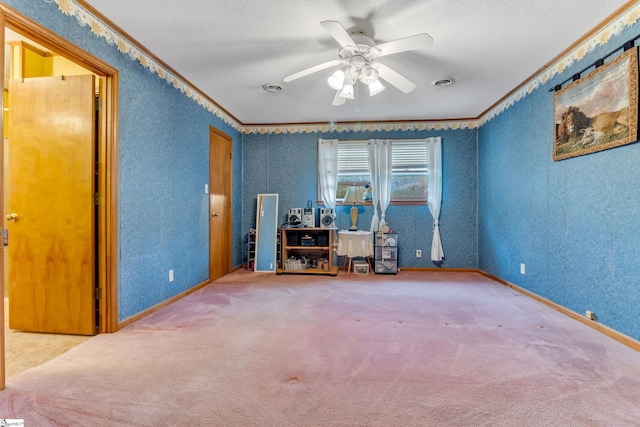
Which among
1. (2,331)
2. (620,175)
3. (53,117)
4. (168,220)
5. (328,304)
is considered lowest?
(328,304)

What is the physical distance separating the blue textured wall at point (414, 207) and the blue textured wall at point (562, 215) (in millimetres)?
387

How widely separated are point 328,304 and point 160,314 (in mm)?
1575

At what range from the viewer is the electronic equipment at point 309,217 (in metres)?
4.81

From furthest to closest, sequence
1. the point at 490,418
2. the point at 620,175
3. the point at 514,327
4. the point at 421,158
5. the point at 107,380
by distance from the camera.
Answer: the point at 421,158
the point at 514,327
the point at 620,175
the point at 107,380
the point at 490,418

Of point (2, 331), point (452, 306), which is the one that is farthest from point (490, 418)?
point (2, 331)

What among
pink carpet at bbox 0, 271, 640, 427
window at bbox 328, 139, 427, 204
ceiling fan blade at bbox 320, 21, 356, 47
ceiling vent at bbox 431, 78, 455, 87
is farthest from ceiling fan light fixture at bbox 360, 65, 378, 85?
window at bbox 328, 139, 427, 204

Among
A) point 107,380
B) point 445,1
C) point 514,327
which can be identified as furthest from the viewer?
point 514,327

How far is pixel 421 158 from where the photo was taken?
4836mm

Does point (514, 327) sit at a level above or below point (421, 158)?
below

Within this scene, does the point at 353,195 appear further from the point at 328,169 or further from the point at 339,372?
the point at 339,372

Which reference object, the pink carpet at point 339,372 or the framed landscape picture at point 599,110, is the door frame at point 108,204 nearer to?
the pink carpet at point 339,372

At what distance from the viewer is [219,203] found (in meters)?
4.35

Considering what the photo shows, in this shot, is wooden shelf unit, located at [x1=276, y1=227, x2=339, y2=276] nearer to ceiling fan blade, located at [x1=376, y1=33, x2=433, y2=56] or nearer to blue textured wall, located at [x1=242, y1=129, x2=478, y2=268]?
blue textured wall, located at [x1=242, y1=129, x2=478, y2=268]

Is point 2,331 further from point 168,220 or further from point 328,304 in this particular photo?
point 328,304
